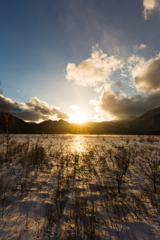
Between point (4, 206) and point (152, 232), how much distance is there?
124 inches

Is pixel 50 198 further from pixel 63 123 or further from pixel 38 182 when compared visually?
pixel 63 123

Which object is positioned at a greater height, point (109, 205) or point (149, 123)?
point (149, 123)

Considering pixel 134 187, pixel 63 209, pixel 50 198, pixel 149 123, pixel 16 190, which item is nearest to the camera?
pixel 63 209

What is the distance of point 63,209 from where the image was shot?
2434mm

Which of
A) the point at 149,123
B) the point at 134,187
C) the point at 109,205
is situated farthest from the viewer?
the point at 149,123

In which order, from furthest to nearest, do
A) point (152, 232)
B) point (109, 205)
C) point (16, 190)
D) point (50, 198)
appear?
point (16, 190)
point (50, 198)
point (109, 205)
point (152, 232)

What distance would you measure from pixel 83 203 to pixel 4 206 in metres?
1.88

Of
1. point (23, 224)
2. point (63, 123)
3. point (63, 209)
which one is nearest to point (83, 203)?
point (63, 209)

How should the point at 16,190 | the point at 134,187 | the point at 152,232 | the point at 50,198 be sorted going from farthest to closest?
the point at 134,187
the point at 16,190
the point at 50,198
the point at 152,232

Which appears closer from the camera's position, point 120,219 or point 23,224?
point 23,224

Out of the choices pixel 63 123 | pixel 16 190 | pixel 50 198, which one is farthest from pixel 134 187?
pixel 63 123

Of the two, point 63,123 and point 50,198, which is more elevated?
point 63,123

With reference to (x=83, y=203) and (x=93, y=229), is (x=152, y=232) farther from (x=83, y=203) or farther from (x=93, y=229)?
(x=83, y=203)

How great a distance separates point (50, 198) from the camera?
284 centimetres
